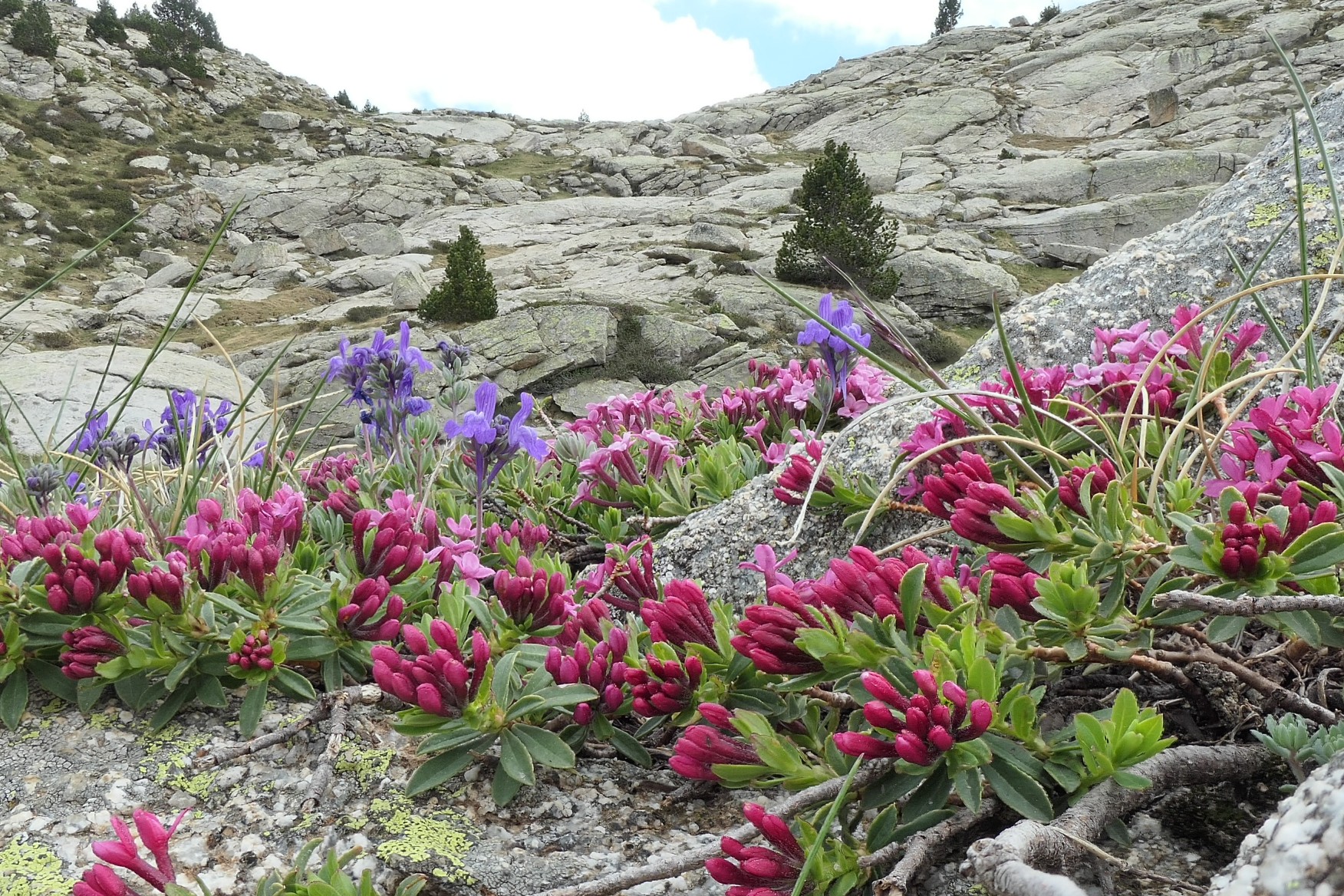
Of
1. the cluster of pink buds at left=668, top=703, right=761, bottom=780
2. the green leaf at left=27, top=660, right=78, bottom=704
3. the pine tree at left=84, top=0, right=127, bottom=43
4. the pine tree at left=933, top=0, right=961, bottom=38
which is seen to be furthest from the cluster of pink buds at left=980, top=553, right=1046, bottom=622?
the pine tree at left=933, top=0, right=961, bottom=38

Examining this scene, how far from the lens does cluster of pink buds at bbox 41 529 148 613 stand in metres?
1.53

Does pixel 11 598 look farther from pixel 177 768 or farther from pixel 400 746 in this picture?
pixel 400 746

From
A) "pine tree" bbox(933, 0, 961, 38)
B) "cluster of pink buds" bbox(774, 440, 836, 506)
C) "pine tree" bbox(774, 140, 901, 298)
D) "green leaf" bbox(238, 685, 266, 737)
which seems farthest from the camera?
"pine tree" bbox(933, 0, 961, 38)

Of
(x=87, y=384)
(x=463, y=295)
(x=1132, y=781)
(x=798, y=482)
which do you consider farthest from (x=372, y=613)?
(x=463, y=295)

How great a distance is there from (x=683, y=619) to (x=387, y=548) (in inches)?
29.5

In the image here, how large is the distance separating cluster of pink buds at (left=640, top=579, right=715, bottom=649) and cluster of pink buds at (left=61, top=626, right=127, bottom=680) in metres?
A: 1.02

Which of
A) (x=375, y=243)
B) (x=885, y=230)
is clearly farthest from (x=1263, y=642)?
(x=375, y=243)

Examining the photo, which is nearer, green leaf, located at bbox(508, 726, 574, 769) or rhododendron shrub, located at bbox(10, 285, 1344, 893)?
rhododendron shrub, located at bbox(10, 285, 1344, 893)

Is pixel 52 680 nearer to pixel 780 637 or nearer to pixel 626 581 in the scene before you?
pixel 626 581

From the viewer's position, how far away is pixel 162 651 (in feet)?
4.97

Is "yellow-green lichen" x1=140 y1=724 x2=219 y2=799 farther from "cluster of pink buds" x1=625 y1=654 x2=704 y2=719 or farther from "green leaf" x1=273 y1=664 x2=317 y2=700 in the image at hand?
"cluster of pink buds" x1=625 y1=654 x2=704 y2=719

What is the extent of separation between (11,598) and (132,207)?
36.7m

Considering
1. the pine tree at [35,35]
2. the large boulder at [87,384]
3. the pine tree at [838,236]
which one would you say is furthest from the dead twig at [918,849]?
the pine tree at [35,35]

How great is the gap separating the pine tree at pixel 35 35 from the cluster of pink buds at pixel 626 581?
4850 cm
